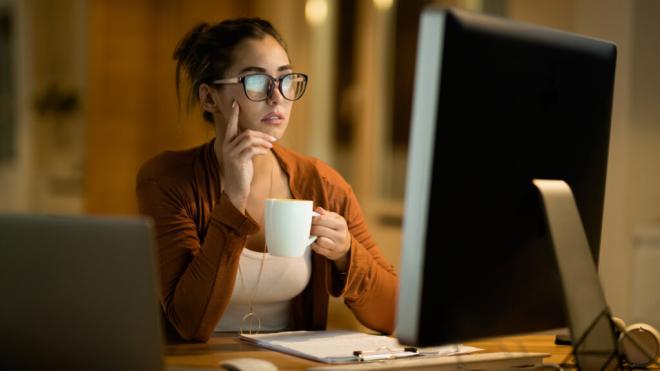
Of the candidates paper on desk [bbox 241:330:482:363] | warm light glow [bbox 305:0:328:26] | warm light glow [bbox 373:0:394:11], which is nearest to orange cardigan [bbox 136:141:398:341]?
paper on desk [bbox 241:330:482:363]

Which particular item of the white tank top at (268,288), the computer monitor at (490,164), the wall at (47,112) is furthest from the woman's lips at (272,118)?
the wall at (47,112)

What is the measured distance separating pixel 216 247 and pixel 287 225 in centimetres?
23

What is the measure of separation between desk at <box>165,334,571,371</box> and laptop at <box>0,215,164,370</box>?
0.34m

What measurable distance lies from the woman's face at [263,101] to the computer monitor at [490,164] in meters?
0.74

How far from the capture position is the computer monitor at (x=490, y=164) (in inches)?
A: 41.4

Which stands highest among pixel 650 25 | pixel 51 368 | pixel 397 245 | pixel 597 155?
pixel 650 25

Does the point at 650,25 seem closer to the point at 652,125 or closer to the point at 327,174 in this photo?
the point at 652,125

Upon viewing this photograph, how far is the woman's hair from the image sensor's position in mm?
1906

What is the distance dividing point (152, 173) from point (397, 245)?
3.58m

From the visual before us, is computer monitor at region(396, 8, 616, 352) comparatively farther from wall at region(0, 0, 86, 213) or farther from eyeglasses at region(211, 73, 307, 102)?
wall at region(0, 0, 86, 213)

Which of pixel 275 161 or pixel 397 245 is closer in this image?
pixel 275 161

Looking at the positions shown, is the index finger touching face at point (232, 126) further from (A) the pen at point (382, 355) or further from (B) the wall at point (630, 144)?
(B) the wall at point (630, 144)

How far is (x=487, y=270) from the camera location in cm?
113

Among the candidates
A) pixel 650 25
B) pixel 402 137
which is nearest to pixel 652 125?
pixel 650 25
